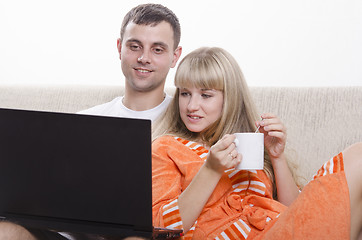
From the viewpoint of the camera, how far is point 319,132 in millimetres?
1732

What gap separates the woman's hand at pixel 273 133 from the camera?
1369mm

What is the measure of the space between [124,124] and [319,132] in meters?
0.99

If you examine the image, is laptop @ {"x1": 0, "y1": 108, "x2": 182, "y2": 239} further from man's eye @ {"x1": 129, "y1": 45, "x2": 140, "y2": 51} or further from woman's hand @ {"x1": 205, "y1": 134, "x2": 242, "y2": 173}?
man's eye @ {"x1": 129, "y1": 45, "x2": 140, "y2": 51}

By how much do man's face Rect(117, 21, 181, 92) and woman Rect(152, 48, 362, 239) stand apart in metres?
0.28

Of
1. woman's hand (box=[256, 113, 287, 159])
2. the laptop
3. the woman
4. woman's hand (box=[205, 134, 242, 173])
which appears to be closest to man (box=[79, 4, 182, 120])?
the woman

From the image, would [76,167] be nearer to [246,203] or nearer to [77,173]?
[77,173]

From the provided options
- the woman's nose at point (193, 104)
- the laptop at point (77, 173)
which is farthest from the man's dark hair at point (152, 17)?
the laptop at point (77, 173)

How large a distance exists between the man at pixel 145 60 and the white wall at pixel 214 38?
66 centimetres

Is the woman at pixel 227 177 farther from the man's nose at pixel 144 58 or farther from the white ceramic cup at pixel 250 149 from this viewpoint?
the man's nose at pixel 144 58

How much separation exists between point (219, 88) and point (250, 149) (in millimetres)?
338

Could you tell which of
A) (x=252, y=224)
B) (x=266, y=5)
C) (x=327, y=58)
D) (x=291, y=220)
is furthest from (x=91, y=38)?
(x=291, y=220)

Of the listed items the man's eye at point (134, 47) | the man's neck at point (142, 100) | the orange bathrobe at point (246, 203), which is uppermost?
the man's eye at point (134, 47)

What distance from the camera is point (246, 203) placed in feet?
4.51

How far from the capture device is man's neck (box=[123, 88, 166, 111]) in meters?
1.92
